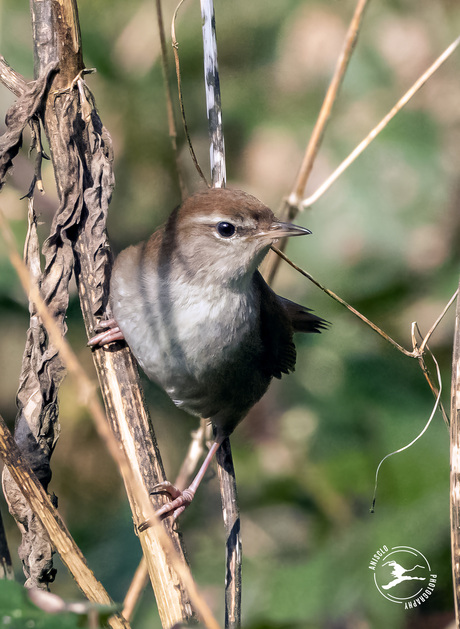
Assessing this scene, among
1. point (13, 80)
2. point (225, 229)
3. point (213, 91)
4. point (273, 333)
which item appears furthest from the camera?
point (273, 333)

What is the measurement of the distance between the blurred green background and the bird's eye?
1.28 m

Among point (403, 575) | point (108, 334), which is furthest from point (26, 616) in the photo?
point (403, 575)

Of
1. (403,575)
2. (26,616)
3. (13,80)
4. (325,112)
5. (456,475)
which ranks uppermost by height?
(13,80)

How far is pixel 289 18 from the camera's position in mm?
4254

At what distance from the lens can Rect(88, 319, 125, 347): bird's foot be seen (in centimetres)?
266

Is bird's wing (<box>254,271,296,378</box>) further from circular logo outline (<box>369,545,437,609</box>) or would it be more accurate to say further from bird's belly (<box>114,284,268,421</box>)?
circular logo outline (<box>369,545,437,609</box>)

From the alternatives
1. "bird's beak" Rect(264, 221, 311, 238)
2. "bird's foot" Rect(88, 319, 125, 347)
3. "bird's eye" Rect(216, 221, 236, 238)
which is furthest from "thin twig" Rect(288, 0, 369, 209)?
"bird's foot" Rect(88, 319, 125, 347)

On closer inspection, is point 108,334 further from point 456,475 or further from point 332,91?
point 456,475

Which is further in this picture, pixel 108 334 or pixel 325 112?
pixel 108 334

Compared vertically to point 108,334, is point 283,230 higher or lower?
higher

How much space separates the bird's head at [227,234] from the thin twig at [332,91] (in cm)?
19

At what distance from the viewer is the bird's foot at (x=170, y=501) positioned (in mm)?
2371

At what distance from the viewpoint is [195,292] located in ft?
9.05

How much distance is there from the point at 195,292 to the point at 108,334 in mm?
393
